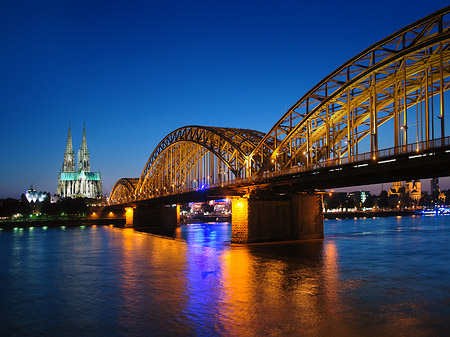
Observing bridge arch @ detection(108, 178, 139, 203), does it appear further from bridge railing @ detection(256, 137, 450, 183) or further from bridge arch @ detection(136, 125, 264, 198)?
bridge railing @ detection(256, 137, 450, 183)

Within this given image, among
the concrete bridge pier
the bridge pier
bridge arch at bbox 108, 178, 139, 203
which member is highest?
bridge arch at bbox 108, 178, 139, 203

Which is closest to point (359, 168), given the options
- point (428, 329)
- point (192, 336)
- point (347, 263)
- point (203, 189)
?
point (347, 263)

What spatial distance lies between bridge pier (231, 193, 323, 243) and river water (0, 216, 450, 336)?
8.38m

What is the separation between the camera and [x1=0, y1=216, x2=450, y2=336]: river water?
2011cm

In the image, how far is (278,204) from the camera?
2269 inches

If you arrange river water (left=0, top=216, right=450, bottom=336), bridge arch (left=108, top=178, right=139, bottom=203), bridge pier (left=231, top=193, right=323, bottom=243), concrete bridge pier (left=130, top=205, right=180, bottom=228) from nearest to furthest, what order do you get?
river water (left=0, top=216, right=450, bottom=336)
bridge pier (left=231, top=193, right=323, bottom=243)
concrete bridge pier (left=130, top=205, right=180, bottom=228)
bridge arch (left=108, top=178, right=139, bottom=203)

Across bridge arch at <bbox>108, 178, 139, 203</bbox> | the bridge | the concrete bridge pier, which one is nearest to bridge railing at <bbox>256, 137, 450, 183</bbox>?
the bridge

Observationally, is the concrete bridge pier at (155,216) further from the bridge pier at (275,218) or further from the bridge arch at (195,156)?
the bridge pier at (275,218)

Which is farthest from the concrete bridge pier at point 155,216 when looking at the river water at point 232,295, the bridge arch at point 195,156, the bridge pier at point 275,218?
the river water at point 232,295

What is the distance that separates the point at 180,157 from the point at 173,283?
7392cm

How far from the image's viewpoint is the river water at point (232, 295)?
20109 mm

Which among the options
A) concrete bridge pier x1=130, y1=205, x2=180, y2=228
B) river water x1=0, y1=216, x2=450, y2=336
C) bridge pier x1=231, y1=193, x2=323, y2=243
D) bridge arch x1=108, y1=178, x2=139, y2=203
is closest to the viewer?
river water x1=0, y1=216, x2=450, y2=336

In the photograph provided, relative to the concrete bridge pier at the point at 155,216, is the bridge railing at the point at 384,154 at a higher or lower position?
higher

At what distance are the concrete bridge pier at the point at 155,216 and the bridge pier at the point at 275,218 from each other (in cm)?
6365
